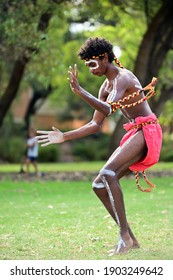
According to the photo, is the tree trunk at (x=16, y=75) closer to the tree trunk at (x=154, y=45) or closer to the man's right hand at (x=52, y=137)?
the tree trunk at (x=154, y=45)

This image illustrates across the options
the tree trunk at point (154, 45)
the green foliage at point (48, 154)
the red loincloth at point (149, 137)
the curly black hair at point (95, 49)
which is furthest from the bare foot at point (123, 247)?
the green foliage at point (48, 154)

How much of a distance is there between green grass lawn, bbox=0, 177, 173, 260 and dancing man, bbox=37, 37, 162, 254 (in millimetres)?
490

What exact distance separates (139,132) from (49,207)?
5503mm

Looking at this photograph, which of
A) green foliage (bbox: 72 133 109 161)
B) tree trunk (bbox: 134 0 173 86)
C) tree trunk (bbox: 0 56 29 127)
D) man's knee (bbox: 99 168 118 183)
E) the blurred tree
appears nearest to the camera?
man's knee (bbox: 99 168 118 183)

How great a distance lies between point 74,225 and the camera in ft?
33.7

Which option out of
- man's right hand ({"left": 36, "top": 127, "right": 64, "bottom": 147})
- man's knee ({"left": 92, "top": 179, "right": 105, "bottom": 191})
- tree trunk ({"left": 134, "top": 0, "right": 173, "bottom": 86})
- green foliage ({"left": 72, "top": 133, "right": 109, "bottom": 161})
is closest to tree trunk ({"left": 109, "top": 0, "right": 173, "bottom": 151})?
tree trunk ({"left": 134, "top": 0, "right": 173, "bottom": 86})

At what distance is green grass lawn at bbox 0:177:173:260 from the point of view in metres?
7.77

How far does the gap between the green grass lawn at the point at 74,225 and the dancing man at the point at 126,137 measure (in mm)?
490

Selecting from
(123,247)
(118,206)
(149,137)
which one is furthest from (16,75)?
(123,247)

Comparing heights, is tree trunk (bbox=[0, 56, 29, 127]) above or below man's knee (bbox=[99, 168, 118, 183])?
below

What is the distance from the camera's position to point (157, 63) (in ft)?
71.9

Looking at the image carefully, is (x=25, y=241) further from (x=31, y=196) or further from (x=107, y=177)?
(x=31, y=196)

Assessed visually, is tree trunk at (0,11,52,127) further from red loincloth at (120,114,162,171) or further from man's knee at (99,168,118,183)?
man's knee at (99,168,118,183)

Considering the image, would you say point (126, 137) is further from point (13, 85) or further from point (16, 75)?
point (13, 85)
